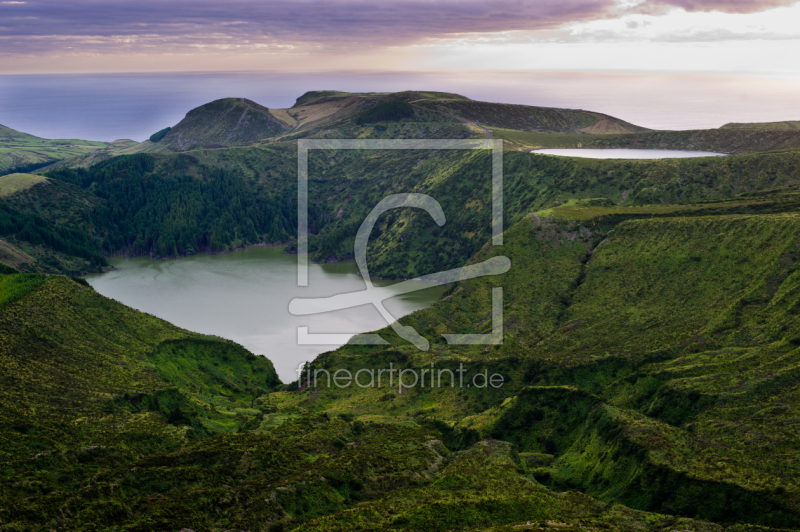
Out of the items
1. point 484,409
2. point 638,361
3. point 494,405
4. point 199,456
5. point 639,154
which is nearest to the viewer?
point 199,456

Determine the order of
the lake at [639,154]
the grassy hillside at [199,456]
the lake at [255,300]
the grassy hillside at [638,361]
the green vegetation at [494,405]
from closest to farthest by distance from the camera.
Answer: the grassy hillside at [199,456] → the green vegetation at [494,405] → the grassy hillside at [638,361] → the lake at [255,300] → the lake at [639,154]

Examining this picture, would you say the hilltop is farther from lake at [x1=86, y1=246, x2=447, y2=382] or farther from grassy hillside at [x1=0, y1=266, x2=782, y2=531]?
lake at [x1=86, y1=246, x2=447, y2=382]

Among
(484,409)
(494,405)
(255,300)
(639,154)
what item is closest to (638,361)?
(494,405)

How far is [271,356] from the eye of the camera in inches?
4567

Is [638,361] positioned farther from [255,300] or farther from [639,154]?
[639,154]

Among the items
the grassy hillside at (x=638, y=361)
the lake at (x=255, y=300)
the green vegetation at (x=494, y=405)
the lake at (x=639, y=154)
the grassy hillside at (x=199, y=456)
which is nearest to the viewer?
the grassy hillside at (x=199, y=456)

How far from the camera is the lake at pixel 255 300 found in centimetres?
12275

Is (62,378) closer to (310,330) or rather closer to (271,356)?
(271,356)

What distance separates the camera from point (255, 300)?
490 feet

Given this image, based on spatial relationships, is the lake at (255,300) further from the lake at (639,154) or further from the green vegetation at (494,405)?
the lake at (639,154)

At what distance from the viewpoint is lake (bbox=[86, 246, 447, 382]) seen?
122750mm

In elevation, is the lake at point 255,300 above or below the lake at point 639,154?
below

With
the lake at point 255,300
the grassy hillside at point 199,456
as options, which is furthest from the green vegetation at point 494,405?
the lake at point 255,300

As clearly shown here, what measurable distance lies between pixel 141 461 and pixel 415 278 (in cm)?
13219
